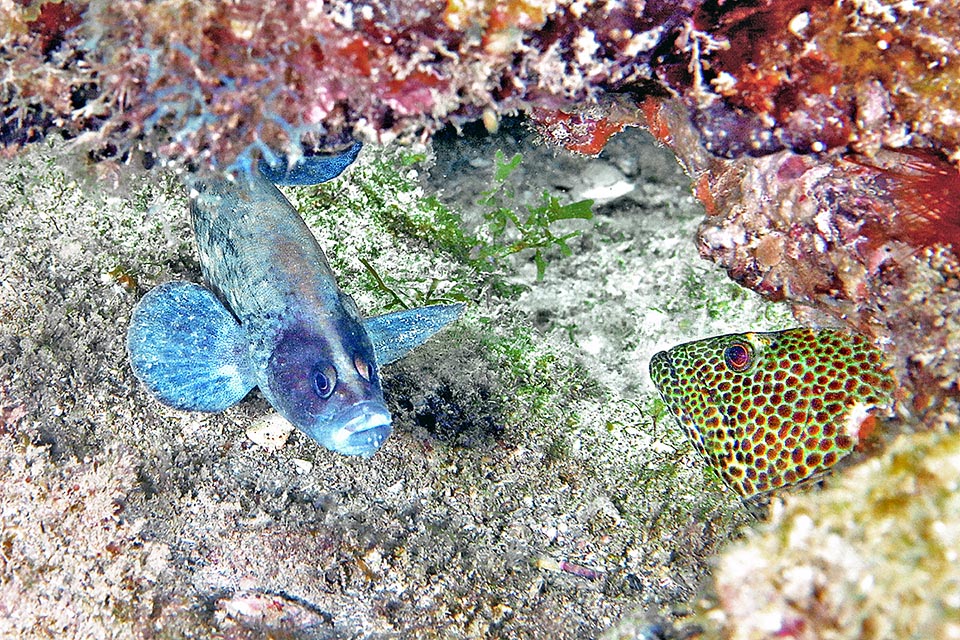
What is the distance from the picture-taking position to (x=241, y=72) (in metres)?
2.27

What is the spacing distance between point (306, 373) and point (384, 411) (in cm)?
45

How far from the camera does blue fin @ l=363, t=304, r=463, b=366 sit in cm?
374

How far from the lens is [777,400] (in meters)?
3.38

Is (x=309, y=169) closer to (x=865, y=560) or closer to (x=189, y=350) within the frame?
(x=189, y=350)

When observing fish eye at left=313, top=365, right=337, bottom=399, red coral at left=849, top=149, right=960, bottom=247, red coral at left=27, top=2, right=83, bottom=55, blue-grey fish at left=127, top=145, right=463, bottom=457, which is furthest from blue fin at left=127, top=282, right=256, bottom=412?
red coral at left=849, top=149, right=960, bottom=247

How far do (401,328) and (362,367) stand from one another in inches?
22.5

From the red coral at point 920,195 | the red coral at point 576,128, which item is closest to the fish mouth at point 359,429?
the red coral at point 576,128

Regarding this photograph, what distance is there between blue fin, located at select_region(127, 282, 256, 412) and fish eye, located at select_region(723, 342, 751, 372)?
8.78 ft

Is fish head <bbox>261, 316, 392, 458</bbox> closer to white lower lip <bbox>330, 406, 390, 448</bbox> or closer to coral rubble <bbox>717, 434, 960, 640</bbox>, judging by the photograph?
white lower lip <bbox>330, 406, 390, 448</bbox>

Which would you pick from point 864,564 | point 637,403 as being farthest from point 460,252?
point 864,564

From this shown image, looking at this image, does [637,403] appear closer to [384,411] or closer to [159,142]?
[384,411]

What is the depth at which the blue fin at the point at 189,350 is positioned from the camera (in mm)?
3541

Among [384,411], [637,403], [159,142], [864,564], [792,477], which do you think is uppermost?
[159,142]

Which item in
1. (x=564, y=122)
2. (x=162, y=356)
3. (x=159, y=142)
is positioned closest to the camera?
(x=159, y=142)
